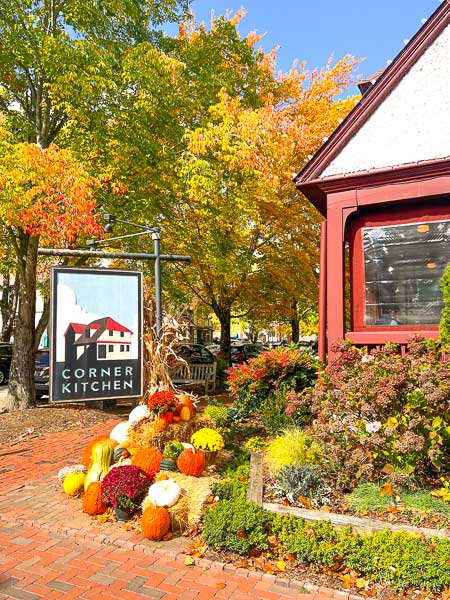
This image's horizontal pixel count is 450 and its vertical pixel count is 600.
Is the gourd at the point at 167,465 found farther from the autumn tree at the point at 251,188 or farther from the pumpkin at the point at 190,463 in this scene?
the autumn tree at the point at 251,188

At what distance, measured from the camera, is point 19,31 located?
990 cm

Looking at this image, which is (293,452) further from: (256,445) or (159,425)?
(159,425)

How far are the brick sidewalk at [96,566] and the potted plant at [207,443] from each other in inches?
56.4

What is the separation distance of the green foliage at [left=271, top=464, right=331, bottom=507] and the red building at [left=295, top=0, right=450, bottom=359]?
2355 millimetres

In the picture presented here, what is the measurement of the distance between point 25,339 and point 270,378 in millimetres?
6777

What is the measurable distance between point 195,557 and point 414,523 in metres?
2.03

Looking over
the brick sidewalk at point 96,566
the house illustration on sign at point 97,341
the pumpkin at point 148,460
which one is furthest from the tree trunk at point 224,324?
the brick sidewalk at point 96,566

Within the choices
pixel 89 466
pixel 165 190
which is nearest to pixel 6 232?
pixel 165 190

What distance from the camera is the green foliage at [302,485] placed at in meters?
4.66

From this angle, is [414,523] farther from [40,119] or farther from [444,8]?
[40,119]

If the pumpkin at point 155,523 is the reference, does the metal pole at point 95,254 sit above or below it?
above

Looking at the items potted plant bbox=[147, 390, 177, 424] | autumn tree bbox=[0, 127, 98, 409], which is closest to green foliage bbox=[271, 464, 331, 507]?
potted plant bbox=[147, 390, 177, 424]

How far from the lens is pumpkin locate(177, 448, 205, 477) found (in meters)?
5.38

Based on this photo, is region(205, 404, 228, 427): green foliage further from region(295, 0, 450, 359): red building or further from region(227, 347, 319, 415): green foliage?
region(295, 0, 450, 359): red building
